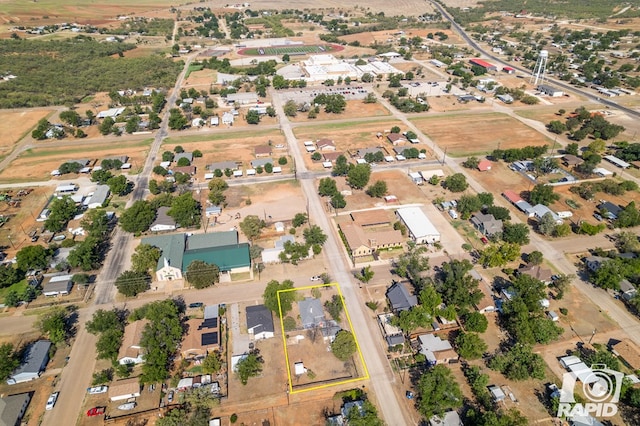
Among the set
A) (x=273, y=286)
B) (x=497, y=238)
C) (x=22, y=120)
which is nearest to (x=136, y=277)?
(x=273, y=286)

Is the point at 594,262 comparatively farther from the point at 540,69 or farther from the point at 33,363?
the point at 540,69

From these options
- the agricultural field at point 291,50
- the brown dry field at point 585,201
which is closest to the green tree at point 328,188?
the brown dry field at point 585,201

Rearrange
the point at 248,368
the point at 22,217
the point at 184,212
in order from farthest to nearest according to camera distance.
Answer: the point at 22,217
the point at 184,212
the point at 248,368

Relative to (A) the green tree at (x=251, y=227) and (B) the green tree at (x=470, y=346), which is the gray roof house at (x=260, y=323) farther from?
(B) the green tree at (x=470, y=346)

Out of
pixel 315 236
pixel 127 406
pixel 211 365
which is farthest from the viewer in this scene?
pixel 315 236

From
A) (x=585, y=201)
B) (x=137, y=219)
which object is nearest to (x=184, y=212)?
(x=137, y=219)

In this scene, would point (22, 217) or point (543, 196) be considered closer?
point (543, 196)
